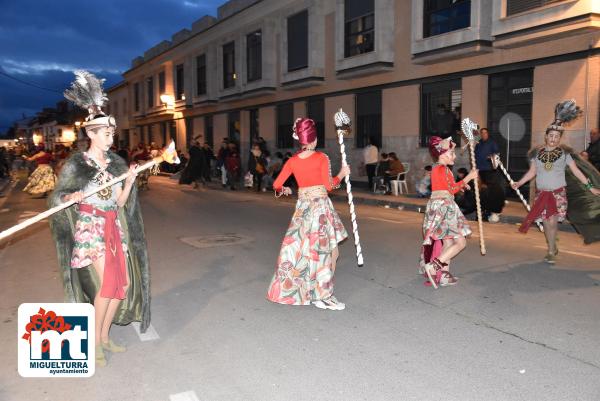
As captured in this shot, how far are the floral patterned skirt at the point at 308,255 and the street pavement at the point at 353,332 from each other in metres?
0.19

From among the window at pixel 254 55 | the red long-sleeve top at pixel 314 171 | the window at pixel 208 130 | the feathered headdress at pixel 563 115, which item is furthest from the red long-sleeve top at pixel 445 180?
the window at pixel 208 130

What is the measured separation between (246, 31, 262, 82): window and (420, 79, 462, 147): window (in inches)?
463

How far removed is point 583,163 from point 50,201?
683cm

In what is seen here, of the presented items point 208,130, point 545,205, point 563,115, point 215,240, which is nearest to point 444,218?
point 545,205

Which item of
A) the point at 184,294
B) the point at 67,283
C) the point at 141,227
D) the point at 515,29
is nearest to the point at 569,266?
the point at 184,294

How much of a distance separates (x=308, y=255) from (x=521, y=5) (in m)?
11.1

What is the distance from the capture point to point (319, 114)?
2238 centimetres

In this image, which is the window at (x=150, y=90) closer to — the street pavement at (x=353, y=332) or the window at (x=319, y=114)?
the window at (x=319, y=114)

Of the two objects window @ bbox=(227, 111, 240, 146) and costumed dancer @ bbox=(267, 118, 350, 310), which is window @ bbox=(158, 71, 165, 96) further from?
costumed dancer @ bbox=(267, 118, 350, 310)

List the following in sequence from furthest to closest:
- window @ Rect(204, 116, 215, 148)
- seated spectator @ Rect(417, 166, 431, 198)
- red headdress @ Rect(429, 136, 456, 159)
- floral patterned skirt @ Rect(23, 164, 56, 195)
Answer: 1. window @ Rect(204, 116, 215, 148)
2. floral patterned skirt @ Rect(23, 164, 56, 195)
3. seated spectator @ Rect(417, 166, 431, 198)
4. red headdress @ Rect(429, 136, 456, 159)

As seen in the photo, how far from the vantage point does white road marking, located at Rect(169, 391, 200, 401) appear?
11.3 ft

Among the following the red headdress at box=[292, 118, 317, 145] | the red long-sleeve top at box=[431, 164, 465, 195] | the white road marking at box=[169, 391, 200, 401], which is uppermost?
the red headdress at box=[292, 118, 317, 145]

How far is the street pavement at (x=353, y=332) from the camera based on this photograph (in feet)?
11.8

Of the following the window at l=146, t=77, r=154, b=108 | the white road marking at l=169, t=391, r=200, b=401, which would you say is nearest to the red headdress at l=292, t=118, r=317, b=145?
the white road marking at l=169, t=391, r=200, b=401
